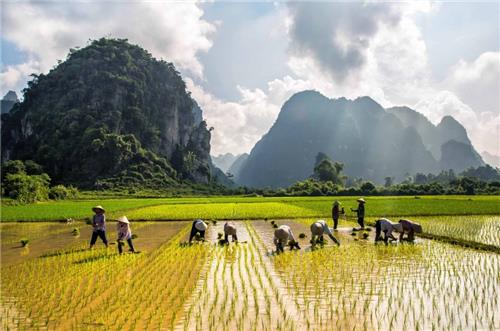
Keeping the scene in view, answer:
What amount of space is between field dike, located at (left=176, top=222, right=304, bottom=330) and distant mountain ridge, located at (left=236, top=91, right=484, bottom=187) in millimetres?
163155

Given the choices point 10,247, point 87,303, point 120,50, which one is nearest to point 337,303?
point 87,303

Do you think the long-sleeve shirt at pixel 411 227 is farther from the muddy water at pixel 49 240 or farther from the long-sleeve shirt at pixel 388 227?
the muddy water at pixel 49 240

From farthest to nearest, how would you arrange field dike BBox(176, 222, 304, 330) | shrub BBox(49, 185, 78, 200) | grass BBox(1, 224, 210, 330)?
shrub BBox(49, 185, 78, 200) < grass BBox(1, 224, 210, 330) < field dike BBox(176, 222, 304, 330)

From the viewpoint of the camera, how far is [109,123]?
264ft

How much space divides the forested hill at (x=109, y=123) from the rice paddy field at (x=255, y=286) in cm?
→ 6139

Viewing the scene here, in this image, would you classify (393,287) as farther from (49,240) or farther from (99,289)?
(49,240)

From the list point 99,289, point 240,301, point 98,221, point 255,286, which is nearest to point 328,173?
point 98,221

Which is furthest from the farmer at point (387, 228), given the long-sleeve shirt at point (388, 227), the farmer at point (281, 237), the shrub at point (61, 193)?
the shrub at point (61, 193)

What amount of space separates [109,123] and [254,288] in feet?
258

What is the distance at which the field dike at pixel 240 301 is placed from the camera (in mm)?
5723

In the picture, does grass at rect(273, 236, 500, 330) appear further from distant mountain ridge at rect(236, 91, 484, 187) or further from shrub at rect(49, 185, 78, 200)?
distant mountain ridge at rect(236, 91, 484, 187)

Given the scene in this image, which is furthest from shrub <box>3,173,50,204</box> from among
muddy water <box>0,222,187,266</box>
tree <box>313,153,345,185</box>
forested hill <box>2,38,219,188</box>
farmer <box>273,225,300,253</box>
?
tree <box>313,153,345,185</box>

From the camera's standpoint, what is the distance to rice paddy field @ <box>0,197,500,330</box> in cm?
589

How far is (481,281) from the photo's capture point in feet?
26.3
